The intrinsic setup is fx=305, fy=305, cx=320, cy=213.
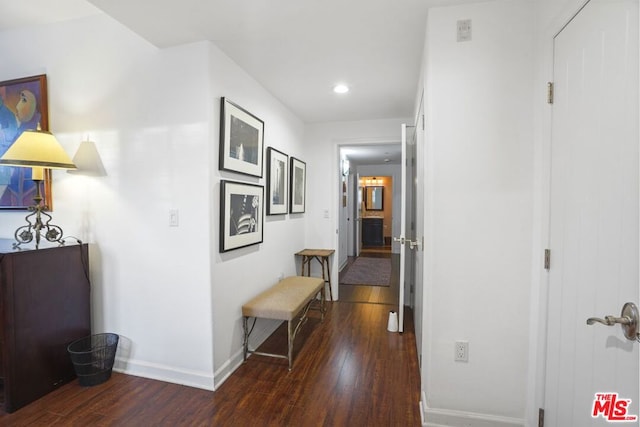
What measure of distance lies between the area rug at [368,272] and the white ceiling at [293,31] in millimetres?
3142

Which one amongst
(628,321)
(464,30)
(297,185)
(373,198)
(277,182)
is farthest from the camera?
(373,198)

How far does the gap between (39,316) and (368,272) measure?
186 inches

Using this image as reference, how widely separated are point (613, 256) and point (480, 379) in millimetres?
1011

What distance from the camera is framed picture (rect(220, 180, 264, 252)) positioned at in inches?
86.0

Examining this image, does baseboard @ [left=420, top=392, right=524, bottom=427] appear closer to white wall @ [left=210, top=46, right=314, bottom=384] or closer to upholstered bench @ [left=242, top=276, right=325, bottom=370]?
upholstered bench @ [left=242, top=276, right=325, bottom=370]

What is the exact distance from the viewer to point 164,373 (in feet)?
7.15

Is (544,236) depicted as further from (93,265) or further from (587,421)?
(93,265)

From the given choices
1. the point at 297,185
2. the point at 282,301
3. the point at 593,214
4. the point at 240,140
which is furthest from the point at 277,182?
the point at 593,214

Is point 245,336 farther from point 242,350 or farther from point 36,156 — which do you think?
point 36,156

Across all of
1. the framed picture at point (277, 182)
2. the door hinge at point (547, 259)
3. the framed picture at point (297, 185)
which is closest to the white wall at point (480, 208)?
the door hinge at point (547, 259)

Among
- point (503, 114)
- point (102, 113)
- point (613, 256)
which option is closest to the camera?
point (613, 256)

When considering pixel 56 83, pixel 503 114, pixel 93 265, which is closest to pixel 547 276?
pixel 503 114

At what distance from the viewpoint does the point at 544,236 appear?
1497mm

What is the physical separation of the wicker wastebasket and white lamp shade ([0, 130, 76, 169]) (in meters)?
1.24
